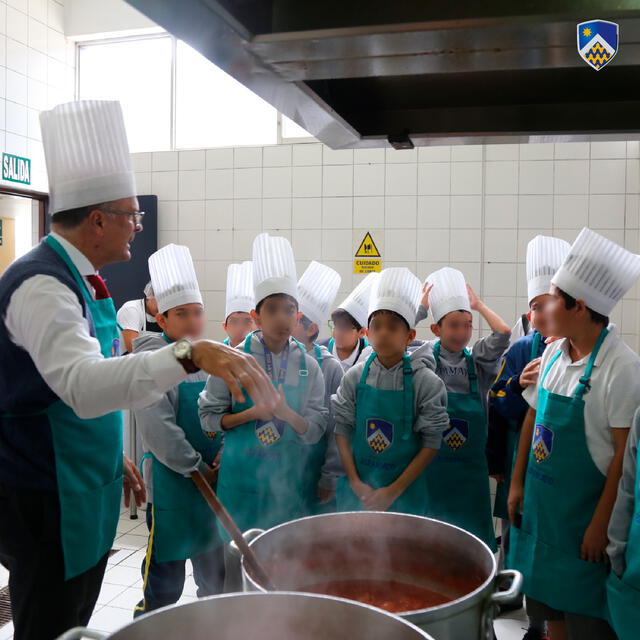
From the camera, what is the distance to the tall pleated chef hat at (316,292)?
2924 mm

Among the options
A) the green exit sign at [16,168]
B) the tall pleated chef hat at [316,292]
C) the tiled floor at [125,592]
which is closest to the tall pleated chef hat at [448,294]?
the tall pleated chef hat at [316,292]

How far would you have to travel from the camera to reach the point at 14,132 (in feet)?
13.4

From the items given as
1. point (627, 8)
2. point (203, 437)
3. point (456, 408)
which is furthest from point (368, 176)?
point (627, 8)

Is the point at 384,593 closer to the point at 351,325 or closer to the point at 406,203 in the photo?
the point at 351,325

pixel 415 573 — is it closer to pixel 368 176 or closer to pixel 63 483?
pixel 63 483

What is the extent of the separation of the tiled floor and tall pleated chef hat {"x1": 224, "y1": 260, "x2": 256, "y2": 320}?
4.55 ft

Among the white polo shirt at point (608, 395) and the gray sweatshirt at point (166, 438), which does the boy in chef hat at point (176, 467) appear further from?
the white polo shirt at point (608, 395)

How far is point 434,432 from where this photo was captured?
6.90 ft

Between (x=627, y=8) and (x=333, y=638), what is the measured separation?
94cm

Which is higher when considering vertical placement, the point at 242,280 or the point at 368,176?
the point at 368,176

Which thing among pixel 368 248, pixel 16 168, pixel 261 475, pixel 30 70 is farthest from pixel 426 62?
pixel 30 70

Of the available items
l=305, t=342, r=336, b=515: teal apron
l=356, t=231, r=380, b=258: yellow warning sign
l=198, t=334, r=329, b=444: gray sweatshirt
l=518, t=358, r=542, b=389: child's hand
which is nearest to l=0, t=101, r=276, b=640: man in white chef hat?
l=198, t=334, r=329, b=444: gray sweatshirt

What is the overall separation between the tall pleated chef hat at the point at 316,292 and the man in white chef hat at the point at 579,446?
4.24 feet

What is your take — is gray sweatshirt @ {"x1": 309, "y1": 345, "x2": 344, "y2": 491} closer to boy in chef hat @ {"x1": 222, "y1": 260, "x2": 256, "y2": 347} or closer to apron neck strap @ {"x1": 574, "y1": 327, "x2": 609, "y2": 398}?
boy in chef hat @ {"x1": 222, "y1": 260, "x2": 256, "y2": 347}
